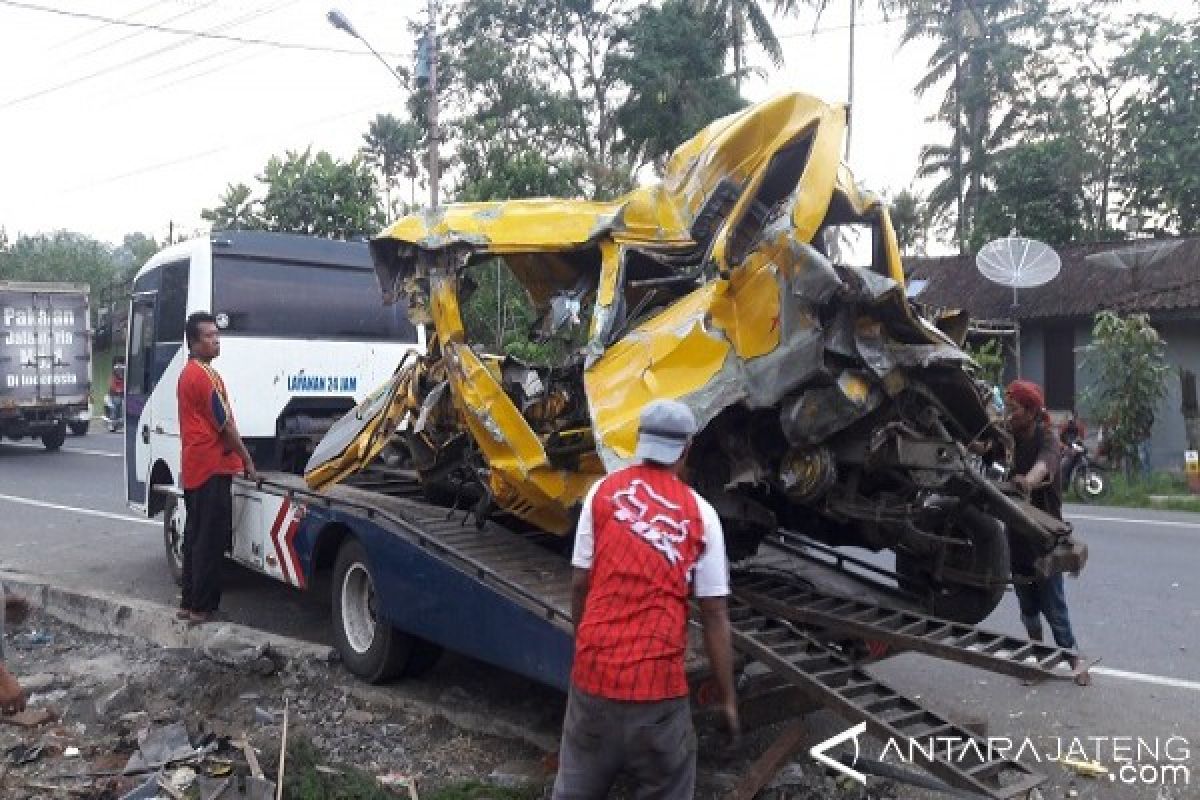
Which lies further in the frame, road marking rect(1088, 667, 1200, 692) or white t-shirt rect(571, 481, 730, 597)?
road marking rect(1088, 667, 1200, 692)

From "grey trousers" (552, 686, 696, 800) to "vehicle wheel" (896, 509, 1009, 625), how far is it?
2290 mm

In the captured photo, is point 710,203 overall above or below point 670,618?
above

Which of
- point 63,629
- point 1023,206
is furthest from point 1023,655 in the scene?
point 1023,206

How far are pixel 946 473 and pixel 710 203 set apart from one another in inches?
64.1

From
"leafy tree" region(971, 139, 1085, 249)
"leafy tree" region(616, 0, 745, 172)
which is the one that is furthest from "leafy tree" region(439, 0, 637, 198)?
"leafy tree" region(971, 139, 1085, 249)

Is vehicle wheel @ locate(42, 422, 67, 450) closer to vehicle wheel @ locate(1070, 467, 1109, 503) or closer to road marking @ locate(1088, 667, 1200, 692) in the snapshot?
vehicle wheel @ locate(1070, 467, 1109, 503)

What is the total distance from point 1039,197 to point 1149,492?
1174cm

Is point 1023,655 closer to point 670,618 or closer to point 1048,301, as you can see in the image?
point 670,618

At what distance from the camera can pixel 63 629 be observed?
299 inches

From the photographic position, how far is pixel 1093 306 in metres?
19.8

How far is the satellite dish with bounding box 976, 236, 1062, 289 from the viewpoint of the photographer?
53.3 feet

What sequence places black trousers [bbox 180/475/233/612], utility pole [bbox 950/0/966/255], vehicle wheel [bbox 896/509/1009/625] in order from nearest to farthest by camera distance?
vehicle wheel [bbox 896/509/1009/625] → black trousers [bbox 180/475/233/612] → utility pole [bbox 950/0/966/255]

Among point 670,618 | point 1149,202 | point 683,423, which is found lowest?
point 670,618

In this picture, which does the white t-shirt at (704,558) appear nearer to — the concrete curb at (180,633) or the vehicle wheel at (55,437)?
the concrete curb at (180,633)
